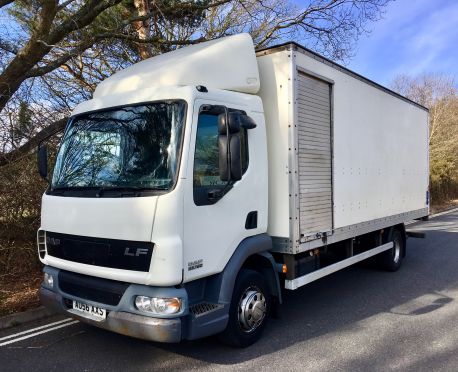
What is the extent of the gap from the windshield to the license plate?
1.09 meters

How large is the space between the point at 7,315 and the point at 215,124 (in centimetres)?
352

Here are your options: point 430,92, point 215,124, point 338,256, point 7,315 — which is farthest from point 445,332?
point 430,92

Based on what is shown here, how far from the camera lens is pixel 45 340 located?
15.1ft

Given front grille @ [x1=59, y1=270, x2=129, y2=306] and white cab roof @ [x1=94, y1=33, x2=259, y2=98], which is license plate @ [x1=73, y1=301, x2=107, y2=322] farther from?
white cab roof @ [x1=94, y1=33, x2=259, y2=98]

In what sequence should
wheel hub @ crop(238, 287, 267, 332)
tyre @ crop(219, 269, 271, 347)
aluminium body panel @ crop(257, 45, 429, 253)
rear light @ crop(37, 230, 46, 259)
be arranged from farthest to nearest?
aluminium body panel @ crop(257, 45, 429, 253) < rear light @ crop(37, 230, 46, 259) < wheel hub @ crop(238, 287, 267, 332) < tyre @ crop(219, 269, 271, 347)

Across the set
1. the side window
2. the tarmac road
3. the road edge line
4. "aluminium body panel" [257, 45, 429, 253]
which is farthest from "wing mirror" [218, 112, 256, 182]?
the road edge line

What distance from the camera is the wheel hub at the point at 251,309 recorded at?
4297 millimetres

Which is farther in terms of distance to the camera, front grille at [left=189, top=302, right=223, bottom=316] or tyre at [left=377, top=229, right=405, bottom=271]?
tyre at [left=377, top=229, right=405, bottom=271]

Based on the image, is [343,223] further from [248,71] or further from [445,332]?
[248,71]

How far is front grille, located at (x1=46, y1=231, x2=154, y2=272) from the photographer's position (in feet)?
11.8

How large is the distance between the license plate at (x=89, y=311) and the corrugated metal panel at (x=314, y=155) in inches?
87.5

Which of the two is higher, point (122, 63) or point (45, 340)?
point (122, 63)

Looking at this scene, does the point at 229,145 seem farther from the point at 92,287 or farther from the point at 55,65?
the point at 55,65

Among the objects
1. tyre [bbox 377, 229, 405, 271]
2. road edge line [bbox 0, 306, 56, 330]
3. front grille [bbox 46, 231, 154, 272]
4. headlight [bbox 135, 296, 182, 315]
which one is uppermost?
front grille [bbox 46, 231, 154, 272]
